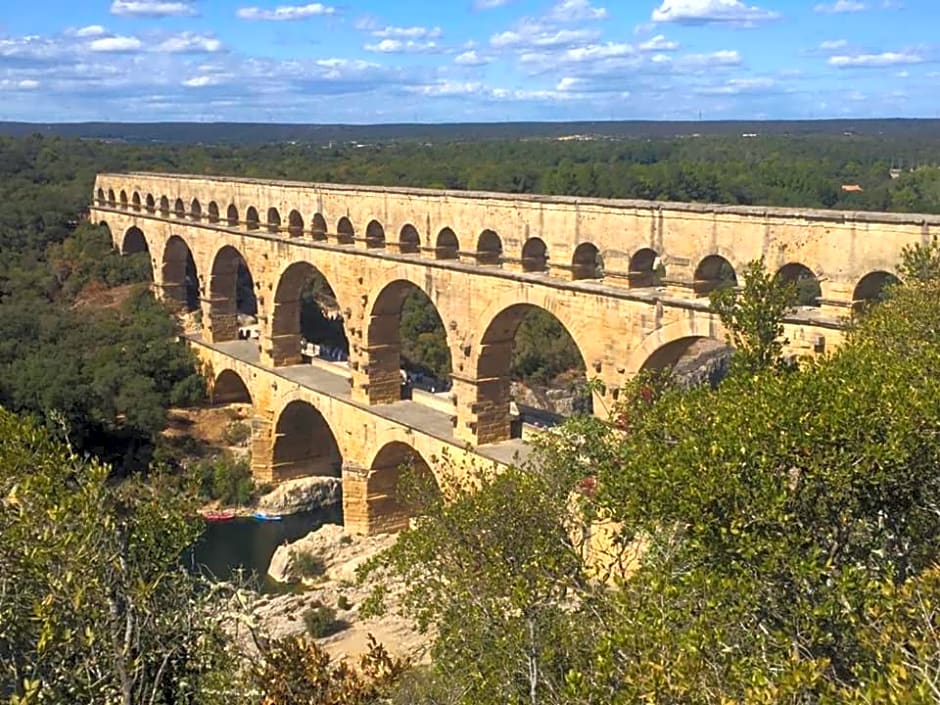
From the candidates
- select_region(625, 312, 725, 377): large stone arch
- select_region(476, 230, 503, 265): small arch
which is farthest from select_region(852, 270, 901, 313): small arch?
select_region(476, 230, 503, 265): small arch

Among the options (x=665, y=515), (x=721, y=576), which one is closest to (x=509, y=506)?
(x=665, y=515)

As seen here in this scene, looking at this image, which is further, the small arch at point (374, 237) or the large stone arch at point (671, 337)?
the small arch at point (374, 237)

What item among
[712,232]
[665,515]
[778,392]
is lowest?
A: [665,515]

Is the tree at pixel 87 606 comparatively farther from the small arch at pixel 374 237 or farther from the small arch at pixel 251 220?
the small arch at pixel 251 220

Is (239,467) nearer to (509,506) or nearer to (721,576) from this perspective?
(509,506)

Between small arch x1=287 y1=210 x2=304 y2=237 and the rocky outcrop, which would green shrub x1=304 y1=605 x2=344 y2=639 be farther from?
small arch x1=287 y1=210 x2=304 y2=237

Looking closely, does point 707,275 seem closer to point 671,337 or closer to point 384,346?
point 671,337

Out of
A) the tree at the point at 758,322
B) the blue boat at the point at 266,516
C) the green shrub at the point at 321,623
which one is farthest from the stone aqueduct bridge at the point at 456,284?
the green shrub at the point at 321,623
